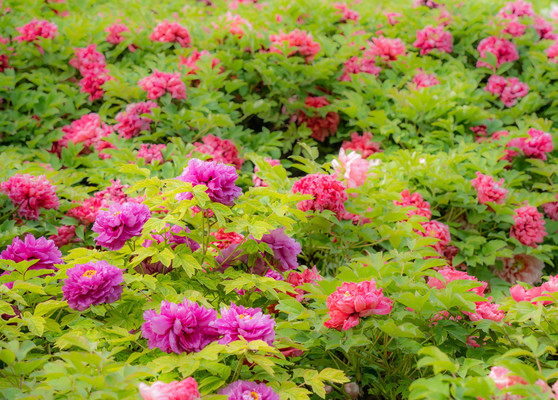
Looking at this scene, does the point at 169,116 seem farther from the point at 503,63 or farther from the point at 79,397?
the point at 503,63

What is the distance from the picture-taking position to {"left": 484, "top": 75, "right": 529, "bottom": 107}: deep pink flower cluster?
3.99 meters

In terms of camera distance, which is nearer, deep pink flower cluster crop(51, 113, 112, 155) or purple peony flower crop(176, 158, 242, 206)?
purple peony flower crop(176, 158, 242, 206)

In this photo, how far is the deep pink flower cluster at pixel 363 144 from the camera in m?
3.65

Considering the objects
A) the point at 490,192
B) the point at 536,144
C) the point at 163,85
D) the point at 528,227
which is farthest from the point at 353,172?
the point at 536,144

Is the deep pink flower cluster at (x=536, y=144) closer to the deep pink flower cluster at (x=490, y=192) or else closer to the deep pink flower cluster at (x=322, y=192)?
the deep pink flower cluster at (x=490, y=192)

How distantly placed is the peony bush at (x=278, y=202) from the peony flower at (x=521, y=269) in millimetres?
11

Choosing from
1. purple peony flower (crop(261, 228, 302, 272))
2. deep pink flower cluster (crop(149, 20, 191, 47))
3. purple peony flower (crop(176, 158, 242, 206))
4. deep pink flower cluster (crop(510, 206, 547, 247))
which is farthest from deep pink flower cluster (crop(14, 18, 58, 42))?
deep pink flower cluster (crop(510, 206, 547, 247))

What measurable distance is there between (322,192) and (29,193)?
136cm

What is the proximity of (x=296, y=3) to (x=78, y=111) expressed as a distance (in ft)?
6.50

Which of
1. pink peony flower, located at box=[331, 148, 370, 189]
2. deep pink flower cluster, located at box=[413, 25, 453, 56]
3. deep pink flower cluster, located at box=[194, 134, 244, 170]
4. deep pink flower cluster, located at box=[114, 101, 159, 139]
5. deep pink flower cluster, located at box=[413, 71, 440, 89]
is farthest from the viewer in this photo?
deep pink flower cluster, located at box=[413, 25, 453, 56]

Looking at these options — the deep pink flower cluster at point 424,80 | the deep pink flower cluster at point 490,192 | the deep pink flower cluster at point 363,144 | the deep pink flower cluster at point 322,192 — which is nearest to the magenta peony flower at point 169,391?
the deep pink flower cluster at point 322,192

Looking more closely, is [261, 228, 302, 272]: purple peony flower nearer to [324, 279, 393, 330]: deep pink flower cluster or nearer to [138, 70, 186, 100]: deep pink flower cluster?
[324, 279, 393, 330]: deep pink flower cluster

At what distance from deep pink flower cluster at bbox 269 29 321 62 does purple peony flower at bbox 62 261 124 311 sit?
2.38 m

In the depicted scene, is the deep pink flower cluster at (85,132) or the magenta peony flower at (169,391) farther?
the deep pink flower cluster at (85,132)
